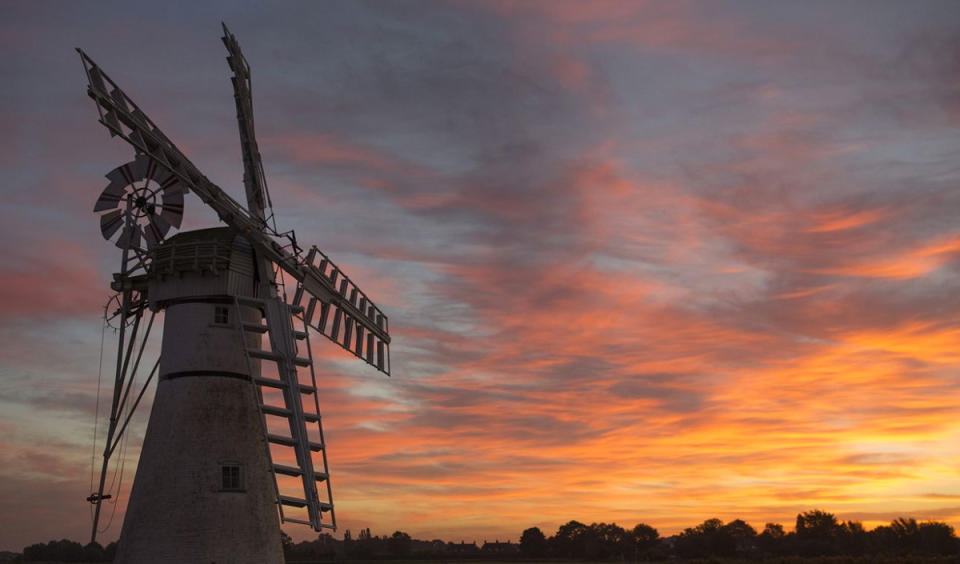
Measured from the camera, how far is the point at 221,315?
107ft

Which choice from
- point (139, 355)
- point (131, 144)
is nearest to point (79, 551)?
point (139, 355)

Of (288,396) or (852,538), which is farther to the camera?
(852,538)

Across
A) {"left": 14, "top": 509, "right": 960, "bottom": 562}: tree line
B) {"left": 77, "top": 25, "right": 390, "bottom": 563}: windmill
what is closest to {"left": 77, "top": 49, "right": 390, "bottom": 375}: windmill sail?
{"left": 77, "top": 25, "right": 390, "bottom": 563}: windmill

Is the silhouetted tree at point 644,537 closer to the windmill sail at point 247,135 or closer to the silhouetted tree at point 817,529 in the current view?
the silhouetted tree at point 817,529

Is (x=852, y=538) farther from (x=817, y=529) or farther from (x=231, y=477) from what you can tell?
(x=231, y=477)

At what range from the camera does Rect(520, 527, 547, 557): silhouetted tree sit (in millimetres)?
156625

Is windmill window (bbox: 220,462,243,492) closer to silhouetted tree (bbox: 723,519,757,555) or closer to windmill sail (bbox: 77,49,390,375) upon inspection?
windmill sail (bbox: 77,49,390,375)

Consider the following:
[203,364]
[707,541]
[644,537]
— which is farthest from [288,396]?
[644,537]

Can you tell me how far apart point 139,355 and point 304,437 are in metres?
8.08

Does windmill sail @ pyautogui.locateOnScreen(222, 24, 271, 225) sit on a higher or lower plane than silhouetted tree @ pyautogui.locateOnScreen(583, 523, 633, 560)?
higher

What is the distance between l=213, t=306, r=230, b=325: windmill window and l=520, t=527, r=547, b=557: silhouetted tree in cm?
13250

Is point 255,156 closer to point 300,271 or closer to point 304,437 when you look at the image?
point 300,271

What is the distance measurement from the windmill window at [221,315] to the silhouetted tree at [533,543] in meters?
132

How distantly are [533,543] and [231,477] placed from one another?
135 m
